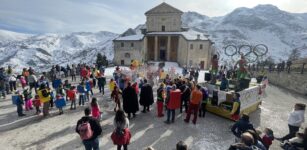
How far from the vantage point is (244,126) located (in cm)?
612

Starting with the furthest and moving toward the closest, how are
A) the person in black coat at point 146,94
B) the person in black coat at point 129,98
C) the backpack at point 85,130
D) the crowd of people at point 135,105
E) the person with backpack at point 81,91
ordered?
the person with backpack at point 81,91
the person in black coat at point 146,94
the person in black coat at point 129,98
the crowd of people at point 135,105
the backpack at point 85,130

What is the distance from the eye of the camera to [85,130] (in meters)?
5.25

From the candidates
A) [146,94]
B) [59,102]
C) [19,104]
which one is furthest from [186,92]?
[19,104]

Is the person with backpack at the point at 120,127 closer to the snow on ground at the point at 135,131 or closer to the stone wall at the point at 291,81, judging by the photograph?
the snow on ground at the point at 135,131

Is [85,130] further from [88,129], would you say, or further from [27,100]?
[27,100]

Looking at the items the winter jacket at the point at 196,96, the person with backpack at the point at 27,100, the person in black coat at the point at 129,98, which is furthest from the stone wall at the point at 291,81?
the person with backpack at the point at 27,100

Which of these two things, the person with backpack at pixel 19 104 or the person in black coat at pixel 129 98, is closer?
the person in black coat at pixel 129 98

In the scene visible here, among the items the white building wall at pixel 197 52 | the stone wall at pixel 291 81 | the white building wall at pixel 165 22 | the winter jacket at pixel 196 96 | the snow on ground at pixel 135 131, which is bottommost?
the snow on ground at pixel 135 131

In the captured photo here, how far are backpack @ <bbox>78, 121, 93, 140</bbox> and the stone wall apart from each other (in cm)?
2309

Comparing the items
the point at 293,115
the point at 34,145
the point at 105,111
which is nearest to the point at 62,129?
the point at 34,145

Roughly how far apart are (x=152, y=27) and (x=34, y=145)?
40.5 metres

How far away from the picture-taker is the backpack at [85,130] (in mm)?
5242

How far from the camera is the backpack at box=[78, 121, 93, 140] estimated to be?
5242mm

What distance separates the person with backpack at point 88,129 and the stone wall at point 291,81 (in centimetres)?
2286
